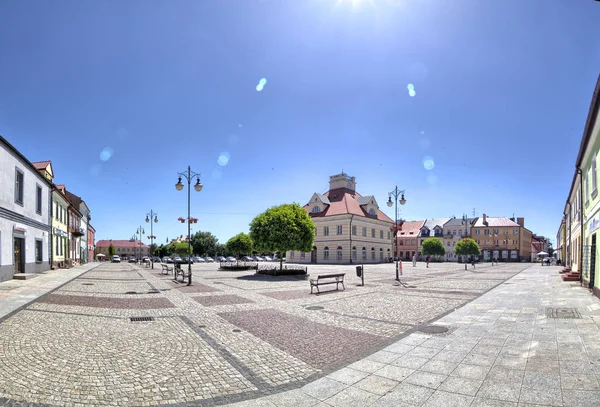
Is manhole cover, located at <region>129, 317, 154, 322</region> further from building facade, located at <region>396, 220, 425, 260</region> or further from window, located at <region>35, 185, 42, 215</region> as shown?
building facade, located at <region>396, 220, 425, 260</region>

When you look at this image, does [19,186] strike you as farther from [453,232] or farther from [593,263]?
[453,232]

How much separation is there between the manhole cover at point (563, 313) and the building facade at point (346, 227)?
4918 centimetres

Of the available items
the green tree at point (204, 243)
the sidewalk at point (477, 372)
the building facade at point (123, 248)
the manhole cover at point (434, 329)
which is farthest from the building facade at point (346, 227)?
the building facade at point (123, 248)

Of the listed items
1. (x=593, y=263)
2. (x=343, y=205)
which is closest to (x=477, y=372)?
(x=593, y=263)

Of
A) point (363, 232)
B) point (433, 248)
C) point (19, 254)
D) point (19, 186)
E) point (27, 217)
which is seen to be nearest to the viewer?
point (19, 186)

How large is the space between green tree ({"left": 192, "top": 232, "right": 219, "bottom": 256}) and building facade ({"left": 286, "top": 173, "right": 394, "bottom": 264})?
74.7 ft

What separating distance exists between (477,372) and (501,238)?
314 ft

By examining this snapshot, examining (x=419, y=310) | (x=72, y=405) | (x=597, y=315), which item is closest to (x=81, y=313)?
(x=72, y=405)

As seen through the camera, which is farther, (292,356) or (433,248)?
(433,248)

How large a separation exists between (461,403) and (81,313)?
1086 cm

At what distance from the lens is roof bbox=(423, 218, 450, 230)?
9750 centimetres

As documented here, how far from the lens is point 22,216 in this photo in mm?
21719

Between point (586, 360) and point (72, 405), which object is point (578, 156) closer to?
point (586, 360)

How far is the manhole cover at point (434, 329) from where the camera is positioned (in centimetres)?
816
